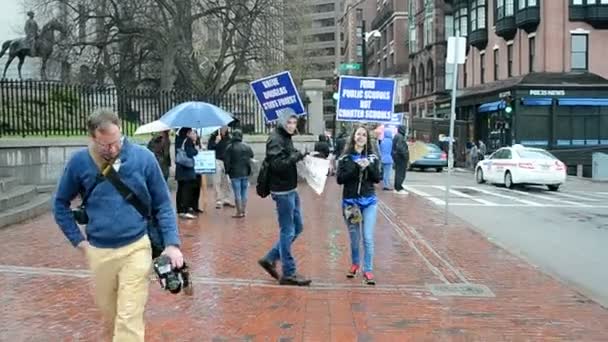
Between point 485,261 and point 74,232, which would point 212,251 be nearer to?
point 485,261

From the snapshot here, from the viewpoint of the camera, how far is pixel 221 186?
15.5 m

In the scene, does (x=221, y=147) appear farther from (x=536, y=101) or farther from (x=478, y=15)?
(x=478, y=15)

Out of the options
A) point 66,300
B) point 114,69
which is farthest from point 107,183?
point 114,69

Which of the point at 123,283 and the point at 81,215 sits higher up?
the point at 81,215

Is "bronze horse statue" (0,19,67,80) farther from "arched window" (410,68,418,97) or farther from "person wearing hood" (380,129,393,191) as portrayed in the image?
"arched window" (410,68,418,97)

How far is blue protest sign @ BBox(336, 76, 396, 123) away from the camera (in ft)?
43.3

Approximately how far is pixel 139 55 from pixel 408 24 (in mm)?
44852

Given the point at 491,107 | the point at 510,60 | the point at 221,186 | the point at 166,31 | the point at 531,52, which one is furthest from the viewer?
the point at 491,107

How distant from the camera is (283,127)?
24.4 feet

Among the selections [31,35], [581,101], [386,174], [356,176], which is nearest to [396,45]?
[581,101]

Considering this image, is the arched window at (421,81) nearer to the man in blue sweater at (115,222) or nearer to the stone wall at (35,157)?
the stone wall at (35,157)

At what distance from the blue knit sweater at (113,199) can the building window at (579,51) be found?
39.4 meters

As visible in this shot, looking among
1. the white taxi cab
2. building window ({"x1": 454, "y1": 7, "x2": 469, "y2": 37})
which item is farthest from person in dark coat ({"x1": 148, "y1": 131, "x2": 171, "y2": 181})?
building window ({"x1": 454, "y1": 7, "x2": 469, "y2": 37})

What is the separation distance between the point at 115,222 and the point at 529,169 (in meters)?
21.0
